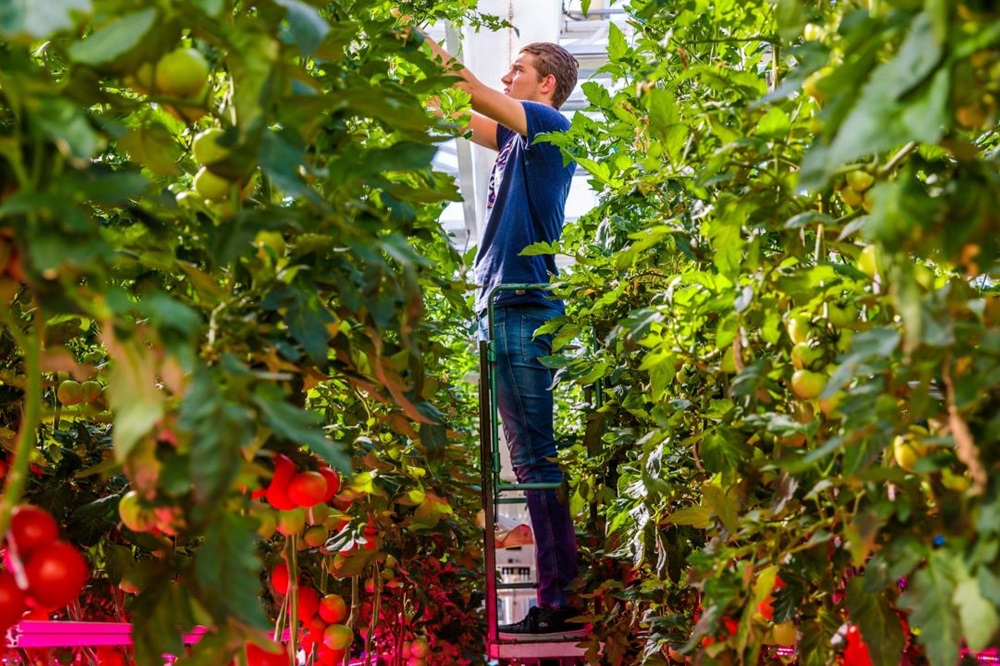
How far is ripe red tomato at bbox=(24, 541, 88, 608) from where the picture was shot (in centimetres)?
73

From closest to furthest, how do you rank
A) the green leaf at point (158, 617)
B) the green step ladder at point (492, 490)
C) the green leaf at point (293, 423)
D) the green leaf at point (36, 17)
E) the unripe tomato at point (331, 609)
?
the green leaf at point (36, 17)
the green leaf at point (293, 423)
the green leaf at point (158, 617)
the unripe tomato at point (331, 609)
the green step ladder at point (492, 490)

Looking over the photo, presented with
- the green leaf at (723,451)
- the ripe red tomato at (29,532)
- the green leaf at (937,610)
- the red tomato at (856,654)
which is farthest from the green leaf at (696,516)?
the ripe red tomato at (29,532)

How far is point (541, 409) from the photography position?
264 cm

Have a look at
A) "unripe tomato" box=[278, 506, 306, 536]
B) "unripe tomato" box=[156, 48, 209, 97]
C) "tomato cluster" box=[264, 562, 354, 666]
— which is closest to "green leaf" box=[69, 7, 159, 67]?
"unripe tomato" box=[156, 48, 209, 97]

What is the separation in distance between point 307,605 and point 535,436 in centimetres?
107

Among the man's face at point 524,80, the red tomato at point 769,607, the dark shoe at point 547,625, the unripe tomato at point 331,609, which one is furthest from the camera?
the man's face at point 524,80

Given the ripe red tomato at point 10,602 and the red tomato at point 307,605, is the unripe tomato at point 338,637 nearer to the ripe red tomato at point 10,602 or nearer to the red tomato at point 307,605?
the red tomato at point 307,605

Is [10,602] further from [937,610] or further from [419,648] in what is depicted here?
[419,648]

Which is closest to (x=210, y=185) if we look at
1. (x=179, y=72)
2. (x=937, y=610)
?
(x=179, y=72)

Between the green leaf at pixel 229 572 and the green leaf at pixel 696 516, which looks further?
the green leaf at pixel 696 516

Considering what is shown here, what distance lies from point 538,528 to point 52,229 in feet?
6.94

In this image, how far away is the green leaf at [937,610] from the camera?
0.70 m

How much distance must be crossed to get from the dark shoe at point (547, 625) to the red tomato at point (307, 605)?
98 centimetres

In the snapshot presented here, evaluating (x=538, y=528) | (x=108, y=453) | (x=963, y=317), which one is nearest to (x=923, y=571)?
(x=963, y=317)
